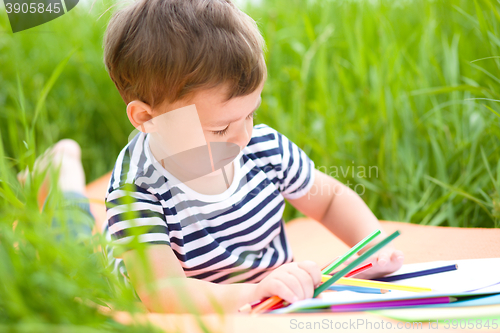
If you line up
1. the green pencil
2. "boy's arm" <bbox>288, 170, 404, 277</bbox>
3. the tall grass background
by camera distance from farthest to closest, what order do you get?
1. "boy's arm" <bbox>288, 170, 404, 277</bbox>
2. the green pencil
3. the tall grass background

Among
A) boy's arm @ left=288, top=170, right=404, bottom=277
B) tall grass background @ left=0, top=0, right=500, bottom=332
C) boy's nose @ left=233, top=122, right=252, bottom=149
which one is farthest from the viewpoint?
boy's arm @ left=288, top=170, right=404, bottom=277

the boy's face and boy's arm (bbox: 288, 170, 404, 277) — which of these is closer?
the boy's face

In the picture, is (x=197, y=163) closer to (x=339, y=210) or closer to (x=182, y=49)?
(x=182, y=49)

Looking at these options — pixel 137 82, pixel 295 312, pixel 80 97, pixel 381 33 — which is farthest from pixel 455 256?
pixel 80 97

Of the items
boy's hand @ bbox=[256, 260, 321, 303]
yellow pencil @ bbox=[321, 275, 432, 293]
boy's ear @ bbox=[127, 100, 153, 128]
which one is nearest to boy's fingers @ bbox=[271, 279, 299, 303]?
boy's hand @ bbox=[256, 260, 321, 303]

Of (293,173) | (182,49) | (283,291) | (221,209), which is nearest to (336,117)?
(293,173)

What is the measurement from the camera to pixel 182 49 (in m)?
0.65

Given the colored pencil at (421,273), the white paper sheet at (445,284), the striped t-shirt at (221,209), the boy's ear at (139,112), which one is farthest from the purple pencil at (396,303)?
the boy's ear at (139,112)

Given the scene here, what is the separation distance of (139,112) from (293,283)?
1.21 feet

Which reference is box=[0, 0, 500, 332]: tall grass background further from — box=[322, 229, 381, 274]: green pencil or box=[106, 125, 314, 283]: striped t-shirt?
box=[322, 229, 381, 274]: green pencil

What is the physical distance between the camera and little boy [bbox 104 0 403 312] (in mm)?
638

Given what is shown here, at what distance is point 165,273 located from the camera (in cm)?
64

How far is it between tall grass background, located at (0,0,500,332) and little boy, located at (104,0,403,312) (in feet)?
0.35

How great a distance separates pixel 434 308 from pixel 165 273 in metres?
0.36
